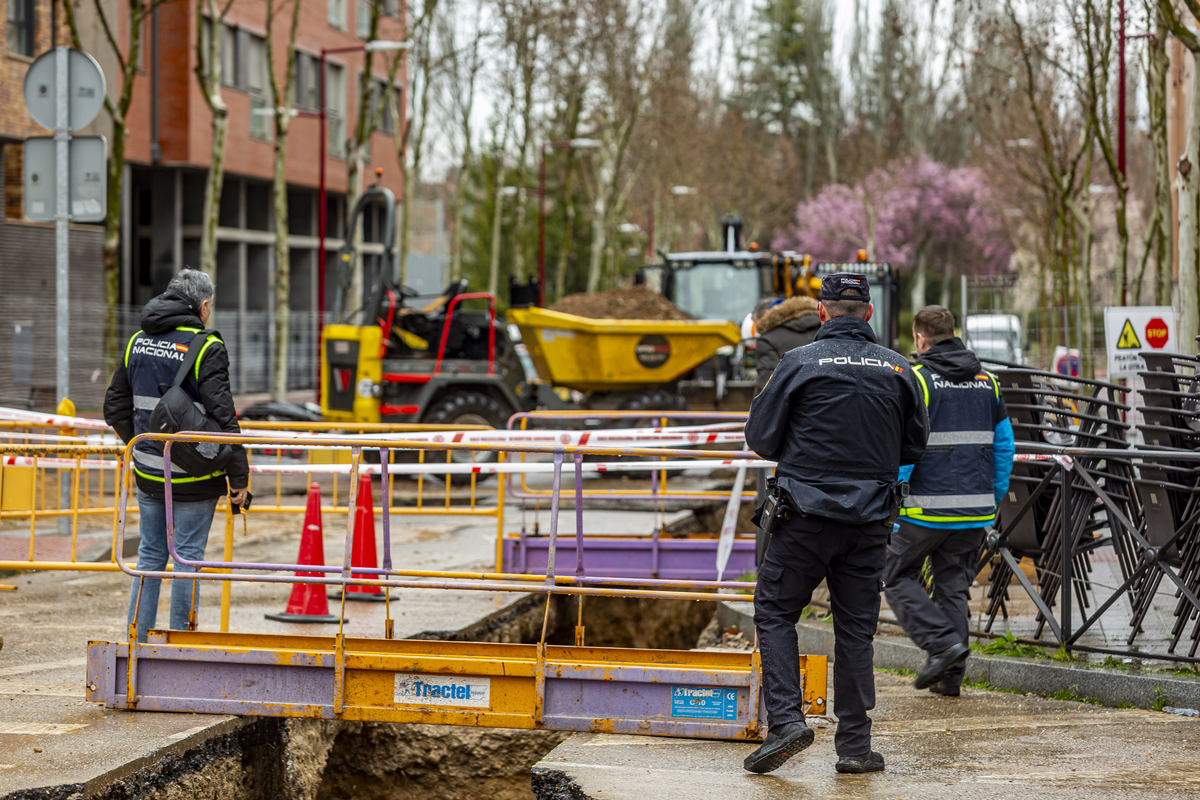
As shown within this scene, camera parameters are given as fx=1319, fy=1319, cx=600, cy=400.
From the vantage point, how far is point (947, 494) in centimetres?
610

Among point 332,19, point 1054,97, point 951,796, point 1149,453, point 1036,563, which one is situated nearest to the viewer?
point 951,796

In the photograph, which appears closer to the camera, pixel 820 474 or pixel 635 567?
pixel 820 474

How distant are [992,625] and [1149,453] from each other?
1679 millimetres

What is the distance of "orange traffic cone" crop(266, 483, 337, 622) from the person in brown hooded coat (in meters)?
2.75

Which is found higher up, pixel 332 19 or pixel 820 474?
pixel 332 19

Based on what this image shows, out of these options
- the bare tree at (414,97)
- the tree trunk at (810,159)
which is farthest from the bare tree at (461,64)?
the tree trunk at (810,159)

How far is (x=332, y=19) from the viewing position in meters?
34.6

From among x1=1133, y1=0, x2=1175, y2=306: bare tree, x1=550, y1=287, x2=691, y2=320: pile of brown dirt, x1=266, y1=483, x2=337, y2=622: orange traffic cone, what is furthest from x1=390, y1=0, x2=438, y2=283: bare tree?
x1=266, y1=483, x2=337, y2=622: orange traffic cone

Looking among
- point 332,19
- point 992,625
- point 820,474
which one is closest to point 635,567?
point 992,625

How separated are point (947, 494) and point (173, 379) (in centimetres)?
364

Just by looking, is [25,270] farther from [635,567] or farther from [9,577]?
[635,567]

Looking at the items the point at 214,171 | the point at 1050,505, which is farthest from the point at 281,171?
the point at 1050,505

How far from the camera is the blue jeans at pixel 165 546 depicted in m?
6.15

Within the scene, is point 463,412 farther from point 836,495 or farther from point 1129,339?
point 836,495
